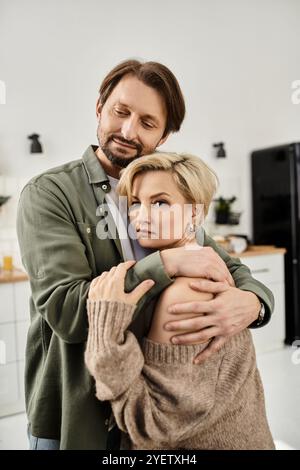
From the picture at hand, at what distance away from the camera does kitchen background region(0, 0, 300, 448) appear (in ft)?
3.11

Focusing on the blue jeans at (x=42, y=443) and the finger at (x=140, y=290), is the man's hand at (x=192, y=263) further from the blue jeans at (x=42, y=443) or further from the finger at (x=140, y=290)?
the blue jeans at (x=42, y=443)

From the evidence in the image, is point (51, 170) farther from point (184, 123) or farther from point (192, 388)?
point (192, 388)

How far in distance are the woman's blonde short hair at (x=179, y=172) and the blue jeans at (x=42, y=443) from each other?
1.73 feet

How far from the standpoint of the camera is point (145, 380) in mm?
753

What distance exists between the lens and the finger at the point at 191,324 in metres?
0.77

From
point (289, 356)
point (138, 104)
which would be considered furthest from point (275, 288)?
point (138, 104)

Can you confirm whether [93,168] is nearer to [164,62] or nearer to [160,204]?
[160,204]

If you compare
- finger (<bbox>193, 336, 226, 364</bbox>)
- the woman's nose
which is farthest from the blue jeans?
the woman's nose

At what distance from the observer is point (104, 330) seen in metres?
0.70

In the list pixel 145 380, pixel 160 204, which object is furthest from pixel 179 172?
pixel 145 380

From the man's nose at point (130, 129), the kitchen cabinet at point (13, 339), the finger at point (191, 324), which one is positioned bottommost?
the kitchen cabinet at point (13, 339)

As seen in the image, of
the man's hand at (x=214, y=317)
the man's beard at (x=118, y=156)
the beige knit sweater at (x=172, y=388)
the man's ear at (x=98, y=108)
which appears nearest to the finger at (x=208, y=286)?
the man's hand at (x=214, y=317)

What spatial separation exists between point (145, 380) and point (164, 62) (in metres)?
0.66

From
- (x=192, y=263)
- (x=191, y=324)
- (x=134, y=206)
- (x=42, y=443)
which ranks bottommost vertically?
(x=42, y=443)
